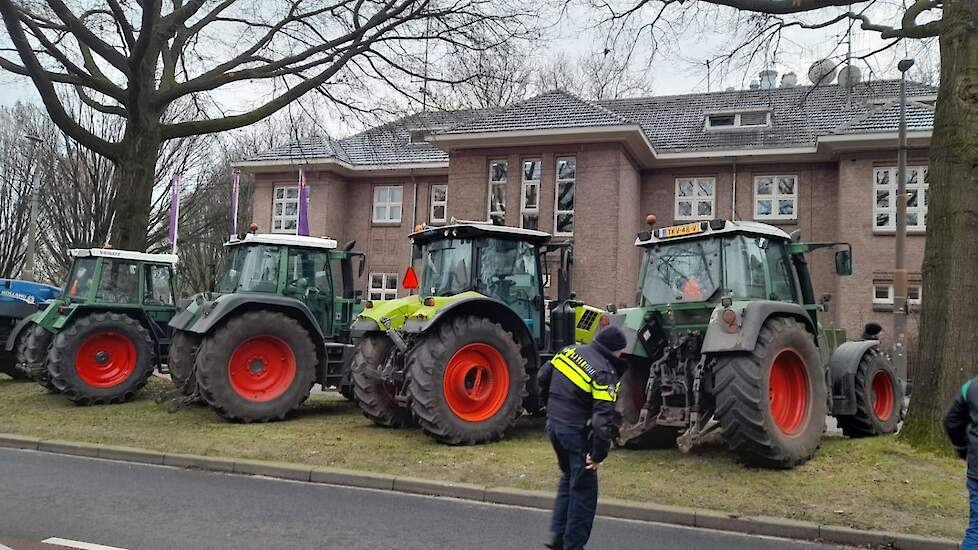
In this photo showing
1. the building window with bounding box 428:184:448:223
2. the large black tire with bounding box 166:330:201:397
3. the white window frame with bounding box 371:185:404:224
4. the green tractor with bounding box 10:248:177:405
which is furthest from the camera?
the white window frame with bounding box 371:185:404:224

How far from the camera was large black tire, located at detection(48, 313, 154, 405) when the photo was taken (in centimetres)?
1196

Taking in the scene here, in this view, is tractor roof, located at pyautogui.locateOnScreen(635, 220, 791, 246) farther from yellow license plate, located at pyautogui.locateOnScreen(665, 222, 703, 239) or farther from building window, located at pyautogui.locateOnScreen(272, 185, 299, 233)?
building window, located at pyautogui.locateOnScreen(272, 185, 299, 233)

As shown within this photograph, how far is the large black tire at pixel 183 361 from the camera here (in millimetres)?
11289

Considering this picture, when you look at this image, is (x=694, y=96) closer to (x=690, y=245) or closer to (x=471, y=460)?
(x=690, y=245)

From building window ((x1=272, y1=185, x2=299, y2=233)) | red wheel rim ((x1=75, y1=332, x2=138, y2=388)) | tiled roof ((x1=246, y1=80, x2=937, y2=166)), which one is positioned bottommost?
red wheel rim ((x1=75, y1=332, x2=138, y2=388))

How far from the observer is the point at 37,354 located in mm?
13047

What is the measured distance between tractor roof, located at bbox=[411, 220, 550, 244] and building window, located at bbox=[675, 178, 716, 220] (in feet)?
53.0

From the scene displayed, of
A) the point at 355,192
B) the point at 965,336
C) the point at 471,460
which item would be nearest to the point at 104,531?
the point at 471,460

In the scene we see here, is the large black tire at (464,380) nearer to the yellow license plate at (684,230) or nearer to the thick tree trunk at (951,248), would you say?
the yellow license plate at (684,230)

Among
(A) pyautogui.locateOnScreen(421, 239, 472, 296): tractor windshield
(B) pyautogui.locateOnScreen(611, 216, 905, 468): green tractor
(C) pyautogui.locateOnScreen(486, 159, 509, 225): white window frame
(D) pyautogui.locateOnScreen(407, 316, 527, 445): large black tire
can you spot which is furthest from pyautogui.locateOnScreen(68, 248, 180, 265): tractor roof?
(C) pyautogui.locateOnScreen(486, 159, 509, 225): white window frame

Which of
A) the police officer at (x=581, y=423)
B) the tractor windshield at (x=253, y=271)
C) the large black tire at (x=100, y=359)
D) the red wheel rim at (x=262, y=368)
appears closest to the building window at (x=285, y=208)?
the large black tire at (x=100, y=359)

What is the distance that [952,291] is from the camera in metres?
8.34

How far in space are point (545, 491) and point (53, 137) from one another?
2914cm

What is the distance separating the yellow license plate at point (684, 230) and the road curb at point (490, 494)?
326 cm
